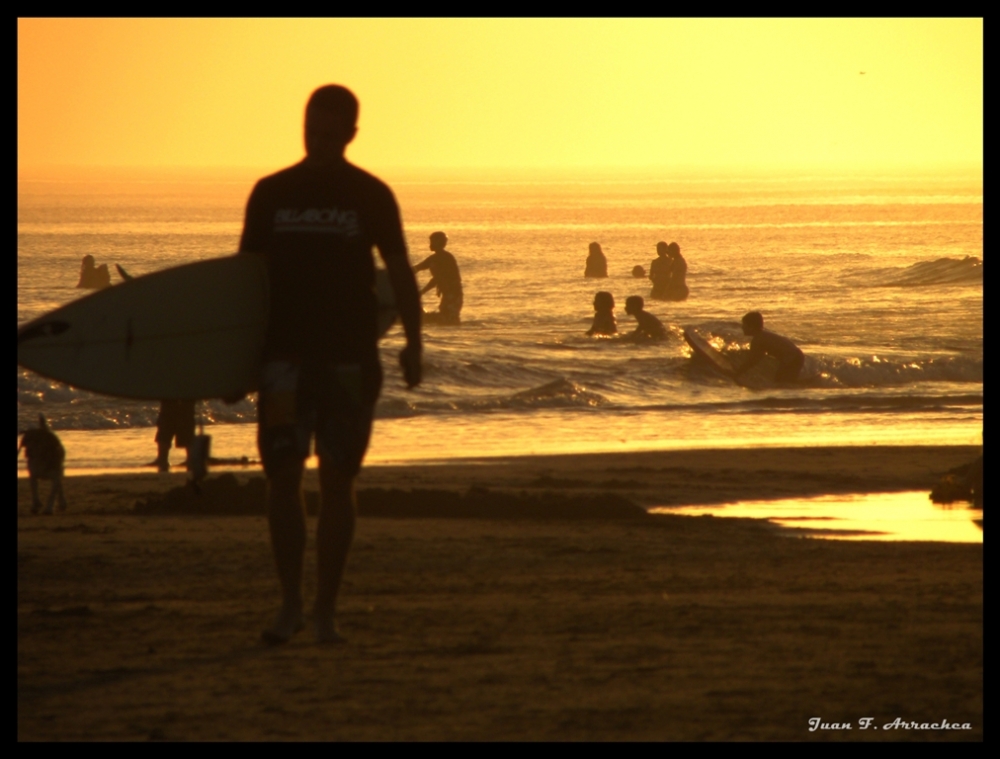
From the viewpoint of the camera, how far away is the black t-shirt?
4598mm

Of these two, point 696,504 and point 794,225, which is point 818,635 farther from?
point 794,225

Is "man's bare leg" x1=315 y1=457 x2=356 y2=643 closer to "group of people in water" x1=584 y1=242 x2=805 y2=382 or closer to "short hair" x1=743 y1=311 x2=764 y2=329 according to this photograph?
"group of people in water" x1=584 y1=242 x2=805 y2=382

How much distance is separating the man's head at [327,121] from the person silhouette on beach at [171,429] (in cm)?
691

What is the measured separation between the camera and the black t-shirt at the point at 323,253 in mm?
4598

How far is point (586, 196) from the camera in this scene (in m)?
143

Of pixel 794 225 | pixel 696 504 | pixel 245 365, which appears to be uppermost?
pixel 794 225

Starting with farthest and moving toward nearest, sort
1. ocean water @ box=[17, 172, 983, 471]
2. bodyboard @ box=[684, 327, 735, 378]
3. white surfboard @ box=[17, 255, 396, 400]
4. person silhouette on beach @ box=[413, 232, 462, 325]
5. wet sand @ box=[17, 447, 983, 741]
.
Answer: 1. person silhouette on beach @ box=[413, 232, 462, 325]
2. bodyboard @ box=[684, 327, 735, 378]
3. ocean water @ box=[17, 172, 983, 471]
4. white surfboard @ box=[17, 255, 396, 400]
5. wet sand @ box=[17, 447, 983, 741]

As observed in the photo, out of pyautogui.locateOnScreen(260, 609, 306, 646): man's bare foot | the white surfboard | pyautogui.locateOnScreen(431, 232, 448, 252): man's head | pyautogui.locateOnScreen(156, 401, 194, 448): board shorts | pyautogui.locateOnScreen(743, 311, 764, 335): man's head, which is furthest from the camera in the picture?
pyautogui.locateOnScreen(431, 232, 448, 252): man's head

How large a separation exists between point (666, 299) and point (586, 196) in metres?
112

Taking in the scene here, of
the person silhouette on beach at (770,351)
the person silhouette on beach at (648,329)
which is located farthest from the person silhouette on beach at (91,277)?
the person silhouette on beach at (770,351)

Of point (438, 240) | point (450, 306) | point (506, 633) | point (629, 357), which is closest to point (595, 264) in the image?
point (450, 306)

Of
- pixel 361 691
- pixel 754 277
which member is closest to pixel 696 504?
pixel 361 691

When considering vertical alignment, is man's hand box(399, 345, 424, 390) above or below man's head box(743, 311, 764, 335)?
below

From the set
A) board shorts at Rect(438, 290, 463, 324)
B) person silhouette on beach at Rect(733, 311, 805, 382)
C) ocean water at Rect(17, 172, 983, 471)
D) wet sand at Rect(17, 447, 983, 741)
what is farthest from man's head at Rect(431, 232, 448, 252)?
wet sand at Rect(17, 447, 983, 741)
